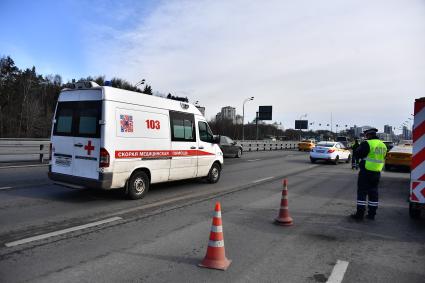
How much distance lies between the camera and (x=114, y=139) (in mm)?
8070

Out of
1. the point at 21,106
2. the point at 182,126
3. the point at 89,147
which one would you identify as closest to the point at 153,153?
the point at 182,126

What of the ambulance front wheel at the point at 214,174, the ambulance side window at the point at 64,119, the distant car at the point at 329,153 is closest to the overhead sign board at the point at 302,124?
the distant car at the point at 329,153

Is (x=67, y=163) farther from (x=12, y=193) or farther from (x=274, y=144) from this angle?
(x=274, y=144)

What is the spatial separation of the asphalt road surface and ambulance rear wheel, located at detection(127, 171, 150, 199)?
17 centimetres

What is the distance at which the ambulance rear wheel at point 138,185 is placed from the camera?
8.64 m

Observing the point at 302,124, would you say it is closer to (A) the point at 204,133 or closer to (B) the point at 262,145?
(B) the point at 262,145

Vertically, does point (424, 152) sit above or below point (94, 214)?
above

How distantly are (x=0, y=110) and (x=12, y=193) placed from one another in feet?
231

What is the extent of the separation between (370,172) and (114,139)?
5488 millimetres

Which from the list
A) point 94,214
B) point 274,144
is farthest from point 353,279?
point 274,144

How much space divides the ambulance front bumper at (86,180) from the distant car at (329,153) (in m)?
17.9

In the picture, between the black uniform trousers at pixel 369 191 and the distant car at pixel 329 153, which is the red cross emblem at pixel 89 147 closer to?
the black uniform trousers at pixel 369 191

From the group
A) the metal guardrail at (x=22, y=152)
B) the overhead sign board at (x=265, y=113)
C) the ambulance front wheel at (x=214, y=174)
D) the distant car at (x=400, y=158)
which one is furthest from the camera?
the overhead sign board at (x=265, y=113)

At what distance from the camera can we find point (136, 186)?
877 cm
